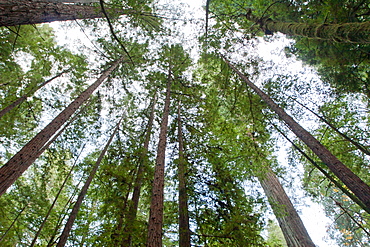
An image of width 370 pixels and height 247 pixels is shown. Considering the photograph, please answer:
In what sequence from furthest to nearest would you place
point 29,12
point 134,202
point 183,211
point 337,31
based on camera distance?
point 134,202 < point 29,12 < point 337,31 < point 183,211

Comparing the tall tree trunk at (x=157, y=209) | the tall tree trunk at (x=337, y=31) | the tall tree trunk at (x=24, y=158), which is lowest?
the tall tree trunk at (x=157, y=209)

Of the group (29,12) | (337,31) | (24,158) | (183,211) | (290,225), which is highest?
(29,12)

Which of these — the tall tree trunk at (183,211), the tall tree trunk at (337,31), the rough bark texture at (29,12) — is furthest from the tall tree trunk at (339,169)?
the rough bark texture at (29,12)

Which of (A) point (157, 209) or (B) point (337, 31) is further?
(B) point (337, 31)

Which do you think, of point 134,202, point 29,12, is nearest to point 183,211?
point 134,202

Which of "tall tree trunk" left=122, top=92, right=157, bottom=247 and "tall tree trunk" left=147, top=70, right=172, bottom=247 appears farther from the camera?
"tall tree trunk" left=122, top=92, right=157, bottom=247

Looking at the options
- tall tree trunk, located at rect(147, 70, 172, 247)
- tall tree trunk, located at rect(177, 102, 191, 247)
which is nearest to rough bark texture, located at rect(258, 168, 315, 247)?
tall tree trunk, located at rect(177, 102, 191, 247)

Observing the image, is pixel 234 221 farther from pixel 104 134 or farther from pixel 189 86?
pixel 104 134

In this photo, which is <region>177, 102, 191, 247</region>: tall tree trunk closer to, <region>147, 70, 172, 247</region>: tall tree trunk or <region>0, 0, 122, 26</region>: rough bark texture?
<region>147, 70, 172, 247</region>: tall tree trunk

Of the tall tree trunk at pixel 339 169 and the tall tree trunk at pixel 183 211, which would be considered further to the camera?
the tall tree trunk at pixel 183 211

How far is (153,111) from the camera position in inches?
292

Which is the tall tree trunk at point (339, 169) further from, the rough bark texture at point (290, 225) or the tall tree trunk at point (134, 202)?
the tall tree trunk at point (134, 202)

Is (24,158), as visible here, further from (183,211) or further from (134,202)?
(183,211)

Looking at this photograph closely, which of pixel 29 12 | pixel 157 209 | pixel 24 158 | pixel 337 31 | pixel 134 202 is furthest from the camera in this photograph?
pixel 134 202
